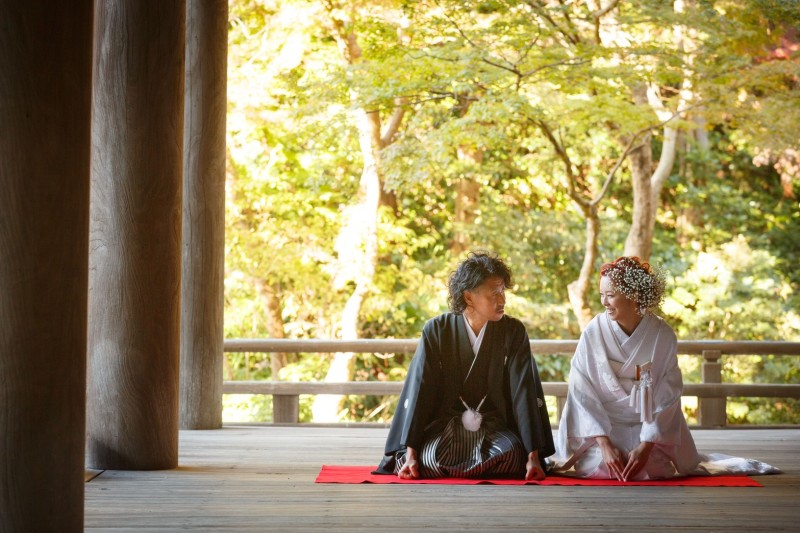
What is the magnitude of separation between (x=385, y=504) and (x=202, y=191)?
2971 millimetres

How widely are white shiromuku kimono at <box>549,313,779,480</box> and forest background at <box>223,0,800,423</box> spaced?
4.55 meters

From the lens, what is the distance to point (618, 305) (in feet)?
14.5

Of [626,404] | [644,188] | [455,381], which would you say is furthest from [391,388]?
[644,188]

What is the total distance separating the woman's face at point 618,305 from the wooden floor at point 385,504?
2.66ft

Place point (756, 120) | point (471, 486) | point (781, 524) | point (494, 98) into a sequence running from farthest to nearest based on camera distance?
point (756, 120), point (494, 98), point (471, 486), point (781, 524)

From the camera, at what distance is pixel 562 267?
39.6 ft

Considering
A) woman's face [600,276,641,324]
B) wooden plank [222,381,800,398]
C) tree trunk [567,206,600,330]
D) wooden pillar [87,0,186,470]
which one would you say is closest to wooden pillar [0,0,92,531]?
wooden pillar [87,0,186,470]

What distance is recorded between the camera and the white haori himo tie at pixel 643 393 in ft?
14.2

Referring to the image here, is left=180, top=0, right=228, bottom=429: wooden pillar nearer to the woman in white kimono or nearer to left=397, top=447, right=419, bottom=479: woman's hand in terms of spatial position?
left=397, top=447, right=419, bottom=479: woman's hand

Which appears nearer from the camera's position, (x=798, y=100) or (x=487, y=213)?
(x=798, y=100)

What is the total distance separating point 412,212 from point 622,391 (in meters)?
7.98

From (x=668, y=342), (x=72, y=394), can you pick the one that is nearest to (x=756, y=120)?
(x=668, y=342)

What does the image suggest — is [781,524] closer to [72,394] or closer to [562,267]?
[72,394]

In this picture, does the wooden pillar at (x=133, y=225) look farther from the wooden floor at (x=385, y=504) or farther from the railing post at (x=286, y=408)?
the railing post at (x=286, y=408)
